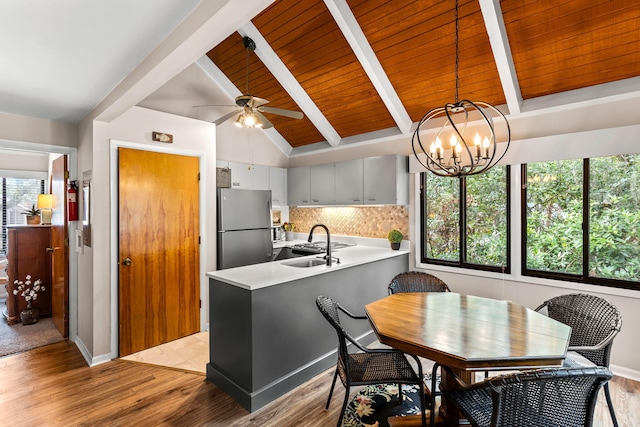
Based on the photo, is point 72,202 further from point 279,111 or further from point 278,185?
point 278,185

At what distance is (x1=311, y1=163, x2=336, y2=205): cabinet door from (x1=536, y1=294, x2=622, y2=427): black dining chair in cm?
292

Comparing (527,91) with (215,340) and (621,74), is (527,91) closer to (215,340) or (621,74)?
(621,74)

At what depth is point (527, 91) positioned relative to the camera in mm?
3260

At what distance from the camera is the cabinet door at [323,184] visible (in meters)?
4.73

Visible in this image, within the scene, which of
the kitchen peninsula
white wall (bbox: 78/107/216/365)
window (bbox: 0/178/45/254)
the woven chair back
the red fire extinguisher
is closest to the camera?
the woven chair back

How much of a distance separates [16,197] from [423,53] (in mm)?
7125

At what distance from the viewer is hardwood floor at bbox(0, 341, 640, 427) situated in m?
2.30

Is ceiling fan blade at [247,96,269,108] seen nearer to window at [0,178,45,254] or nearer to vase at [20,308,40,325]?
vase at [20,308,40,325]

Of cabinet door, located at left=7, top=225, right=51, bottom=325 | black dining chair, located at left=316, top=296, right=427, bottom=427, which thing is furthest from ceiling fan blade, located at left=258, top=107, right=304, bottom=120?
cabinet door, located at left=7, top=225, right=51, bottom=325

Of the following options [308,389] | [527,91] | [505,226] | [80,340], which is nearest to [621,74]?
[527,91]

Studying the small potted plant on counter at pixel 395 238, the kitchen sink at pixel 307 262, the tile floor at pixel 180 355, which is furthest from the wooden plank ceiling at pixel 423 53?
the tile floor at pixel 180 355

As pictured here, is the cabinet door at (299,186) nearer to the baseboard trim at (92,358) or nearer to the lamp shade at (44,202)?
the baseboard trim at (92,358)

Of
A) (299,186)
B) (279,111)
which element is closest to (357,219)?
(299,186)

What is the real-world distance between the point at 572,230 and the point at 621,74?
1.41 m
